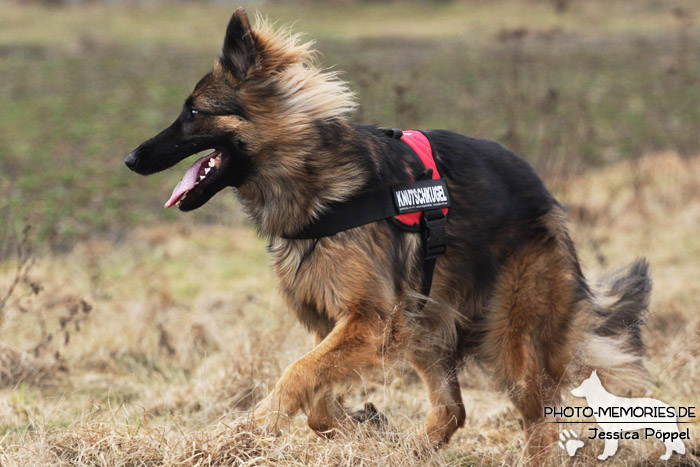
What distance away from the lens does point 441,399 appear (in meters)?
4.23

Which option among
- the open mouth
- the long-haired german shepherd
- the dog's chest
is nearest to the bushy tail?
the long-haired german shepherd

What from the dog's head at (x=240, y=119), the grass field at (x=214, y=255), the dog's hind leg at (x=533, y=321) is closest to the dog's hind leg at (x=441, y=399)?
the grass field at (x=214, y=255)

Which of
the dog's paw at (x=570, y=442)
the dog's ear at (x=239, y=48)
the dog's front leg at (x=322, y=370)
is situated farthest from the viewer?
the dog's paw at (x=570, y=442)

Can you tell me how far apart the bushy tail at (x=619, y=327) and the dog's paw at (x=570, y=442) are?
384 millimetres

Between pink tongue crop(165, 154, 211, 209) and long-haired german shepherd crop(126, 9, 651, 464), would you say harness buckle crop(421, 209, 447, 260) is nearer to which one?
long-haired german shepherd crop(126, 9, 651, 464)

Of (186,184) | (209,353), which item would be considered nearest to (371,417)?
(186,184)

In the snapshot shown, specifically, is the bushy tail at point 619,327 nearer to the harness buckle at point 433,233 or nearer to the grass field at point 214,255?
the grass field at point 214,255

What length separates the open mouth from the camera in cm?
347

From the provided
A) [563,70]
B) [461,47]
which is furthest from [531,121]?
[461,47]

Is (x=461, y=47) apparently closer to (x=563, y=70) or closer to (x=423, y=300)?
(x=563, y=70)

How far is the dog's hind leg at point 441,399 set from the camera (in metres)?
4.11

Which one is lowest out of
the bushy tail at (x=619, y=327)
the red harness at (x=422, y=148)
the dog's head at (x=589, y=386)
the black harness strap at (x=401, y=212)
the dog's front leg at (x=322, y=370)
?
the dog's head at (x=589, y=386)

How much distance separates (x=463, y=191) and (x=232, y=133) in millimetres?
1265

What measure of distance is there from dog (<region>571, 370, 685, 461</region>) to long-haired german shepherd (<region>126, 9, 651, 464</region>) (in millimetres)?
150
